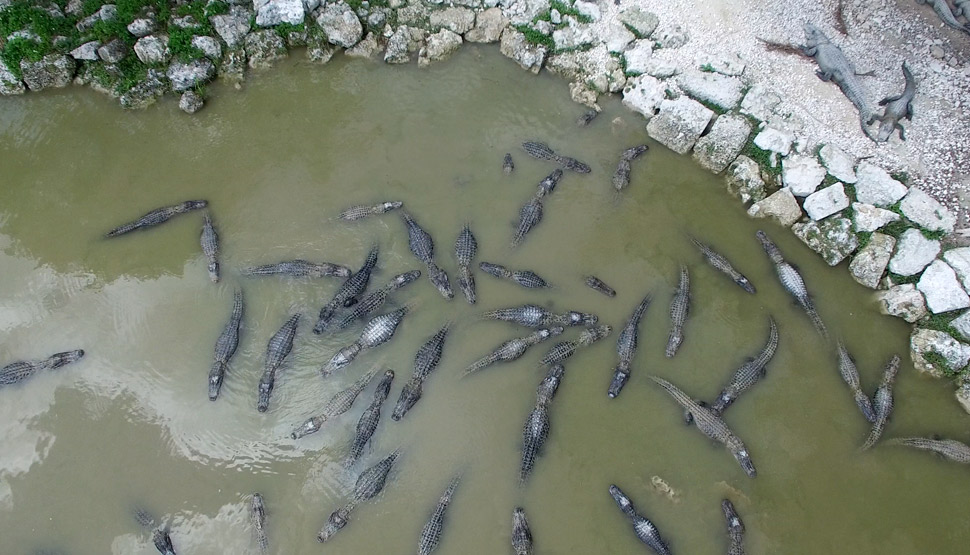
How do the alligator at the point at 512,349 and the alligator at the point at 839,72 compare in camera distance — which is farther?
the alligator at the point at 839,72

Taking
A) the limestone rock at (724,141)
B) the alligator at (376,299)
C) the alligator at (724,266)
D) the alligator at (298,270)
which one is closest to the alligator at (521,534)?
the alligator at (376,299)

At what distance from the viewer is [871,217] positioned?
1056cm

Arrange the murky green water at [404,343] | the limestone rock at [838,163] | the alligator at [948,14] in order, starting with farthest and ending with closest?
the alligator at [948,14] → the limestone rock at [838,163] → the murky green water at [404,343]

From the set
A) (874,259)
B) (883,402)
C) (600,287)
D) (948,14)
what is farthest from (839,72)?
(600,287)

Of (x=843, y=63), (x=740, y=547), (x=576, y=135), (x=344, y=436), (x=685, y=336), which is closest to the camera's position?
(x=740, y=547)

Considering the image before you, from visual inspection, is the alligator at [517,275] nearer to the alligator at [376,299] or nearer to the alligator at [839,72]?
the alligator at [376,299]

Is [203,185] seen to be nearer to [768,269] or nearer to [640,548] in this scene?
[640,548]

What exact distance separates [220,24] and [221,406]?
8.20 metres

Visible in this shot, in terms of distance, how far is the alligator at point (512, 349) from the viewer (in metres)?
10.0

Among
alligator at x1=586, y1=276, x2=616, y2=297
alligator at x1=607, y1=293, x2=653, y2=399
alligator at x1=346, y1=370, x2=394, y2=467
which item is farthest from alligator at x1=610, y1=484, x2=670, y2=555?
alligator at x1=346, y1=370, x2=394, y2=467

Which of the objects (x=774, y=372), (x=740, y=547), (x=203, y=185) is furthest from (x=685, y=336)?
(x=203, y=185)

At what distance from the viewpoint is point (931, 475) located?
937 cm

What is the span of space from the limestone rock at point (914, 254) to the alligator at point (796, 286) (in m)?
1.68

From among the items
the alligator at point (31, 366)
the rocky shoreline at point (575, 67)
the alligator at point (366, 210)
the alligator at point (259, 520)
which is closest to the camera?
the alligator at point (259, 520)
